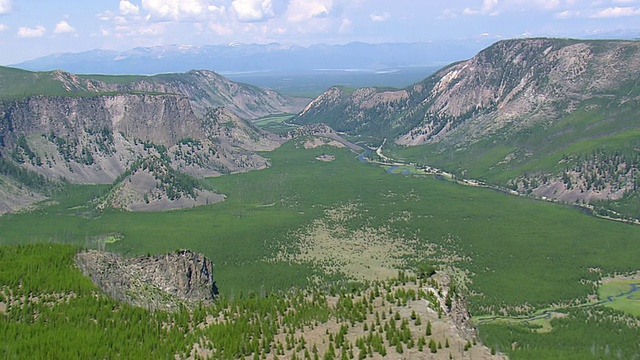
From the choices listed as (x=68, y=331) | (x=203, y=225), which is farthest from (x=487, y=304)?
(x=203, y=225)

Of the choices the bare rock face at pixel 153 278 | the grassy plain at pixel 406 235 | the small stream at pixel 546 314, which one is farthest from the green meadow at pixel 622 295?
the bare rock face at pixel 153 278

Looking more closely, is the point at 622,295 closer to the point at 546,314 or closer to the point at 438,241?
the point at 546,314

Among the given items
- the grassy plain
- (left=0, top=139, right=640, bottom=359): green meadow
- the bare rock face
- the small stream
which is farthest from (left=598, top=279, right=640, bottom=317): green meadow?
the bare rock face

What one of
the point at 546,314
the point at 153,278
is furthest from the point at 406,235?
the point at 153,278

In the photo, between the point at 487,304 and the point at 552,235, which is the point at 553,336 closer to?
the point at 487,304

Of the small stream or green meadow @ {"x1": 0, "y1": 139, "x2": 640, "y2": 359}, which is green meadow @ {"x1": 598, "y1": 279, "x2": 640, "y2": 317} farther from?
green meadow @ {"x1": 0, "y1": 139, "x2": 640, "y2": 359}

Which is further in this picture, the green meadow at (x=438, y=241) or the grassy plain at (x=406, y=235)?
the grassy plain at (x=406, y=235)

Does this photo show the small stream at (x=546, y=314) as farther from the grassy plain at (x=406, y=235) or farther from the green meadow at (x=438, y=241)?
the grassy plain at (x=406, y=235)

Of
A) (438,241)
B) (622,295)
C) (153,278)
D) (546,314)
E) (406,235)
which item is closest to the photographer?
(153,278)
